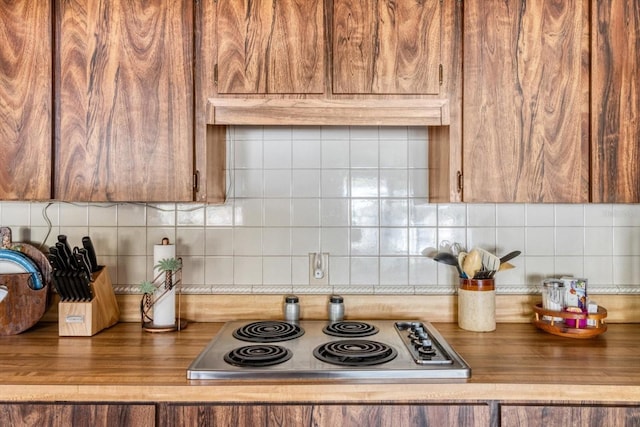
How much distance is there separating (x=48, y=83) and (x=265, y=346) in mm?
1131

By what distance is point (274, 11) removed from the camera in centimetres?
150

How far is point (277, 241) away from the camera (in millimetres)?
1850

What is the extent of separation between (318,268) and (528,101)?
3.23ft

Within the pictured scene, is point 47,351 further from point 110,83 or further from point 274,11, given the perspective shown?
point 274,11

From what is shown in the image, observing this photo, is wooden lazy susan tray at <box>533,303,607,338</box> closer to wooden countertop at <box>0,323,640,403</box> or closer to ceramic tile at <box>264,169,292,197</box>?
wooden countertop at <box>0,323,640,403</box>

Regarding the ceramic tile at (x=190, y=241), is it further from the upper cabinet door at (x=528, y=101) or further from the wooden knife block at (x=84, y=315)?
the upper cabinet door at (x=528, y=101)

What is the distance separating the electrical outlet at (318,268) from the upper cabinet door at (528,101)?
66 cm

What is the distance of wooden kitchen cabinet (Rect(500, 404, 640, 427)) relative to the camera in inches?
47.2

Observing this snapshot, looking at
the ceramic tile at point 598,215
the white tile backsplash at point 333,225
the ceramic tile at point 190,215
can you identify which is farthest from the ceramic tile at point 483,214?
the ceramic tile at point 190,215

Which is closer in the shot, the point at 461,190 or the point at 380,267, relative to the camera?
the point at 461,190

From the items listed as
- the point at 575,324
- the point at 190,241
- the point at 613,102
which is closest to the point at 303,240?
the point at 190,241

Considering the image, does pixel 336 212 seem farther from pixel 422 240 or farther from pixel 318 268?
pixel 422 240

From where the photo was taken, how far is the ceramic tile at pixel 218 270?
6.07ft

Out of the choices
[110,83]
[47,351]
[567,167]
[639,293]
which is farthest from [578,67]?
[47,351]
